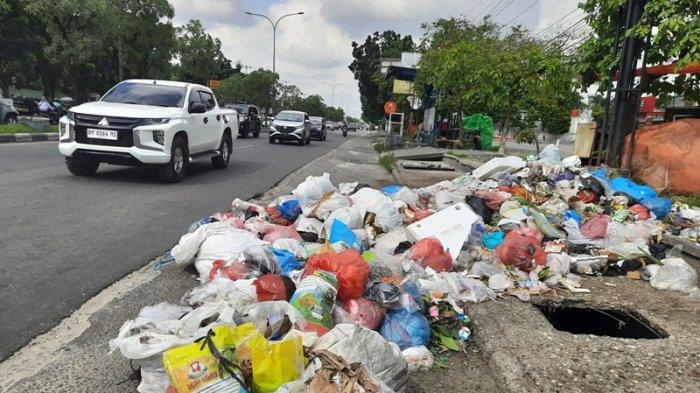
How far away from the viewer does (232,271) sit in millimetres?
3566

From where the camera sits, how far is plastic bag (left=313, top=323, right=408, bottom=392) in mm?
2252

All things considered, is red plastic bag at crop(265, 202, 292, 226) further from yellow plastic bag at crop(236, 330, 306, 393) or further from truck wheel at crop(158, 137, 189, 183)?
yellow plastic bag at crop(236, 330, 306, 393)

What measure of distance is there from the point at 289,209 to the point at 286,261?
1.80 meters

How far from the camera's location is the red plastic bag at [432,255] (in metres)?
4.10

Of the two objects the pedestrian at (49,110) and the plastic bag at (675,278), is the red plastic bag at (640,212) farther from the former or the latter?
the pedestrian at (49,110)

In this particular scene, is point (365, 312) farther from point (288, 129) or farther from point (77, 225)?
point (288, 129)

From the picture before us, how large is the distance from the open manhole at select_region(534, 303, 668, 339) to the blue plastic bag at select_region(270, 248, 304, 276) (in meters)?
1.77

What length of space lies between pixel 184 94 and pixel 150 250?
504 cm

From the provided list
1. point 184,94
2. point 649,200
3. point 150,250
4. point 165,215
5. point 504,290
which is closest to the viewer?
point 504,290

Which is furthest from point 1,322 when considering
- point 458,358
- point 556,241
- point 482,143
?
point 482,143

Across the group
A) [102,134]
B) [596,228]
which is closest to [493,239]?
[596,228]

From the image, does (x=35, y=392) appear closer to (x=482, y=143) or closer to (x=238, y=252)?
(x=238, y=252)

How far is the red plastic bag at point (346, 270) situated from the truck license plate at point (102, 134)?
18.2 ft

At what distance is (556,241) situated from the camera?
16.1 ft
